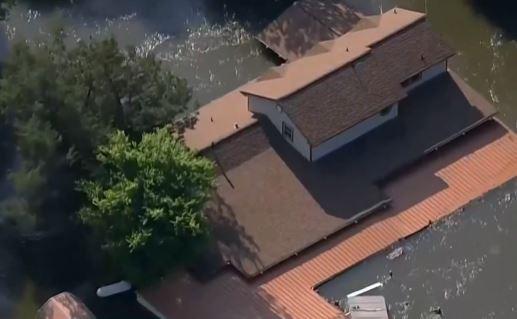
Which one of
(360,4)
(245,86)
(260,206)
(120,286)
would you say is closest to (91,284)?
(120,286)

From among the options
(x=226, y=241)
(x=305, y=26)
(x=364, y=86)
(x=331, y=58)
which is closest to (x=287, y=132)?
(x=364, y=86)

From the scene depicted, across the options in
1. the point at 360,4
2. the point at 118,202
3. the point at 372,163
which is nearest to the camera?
the point at 118,202

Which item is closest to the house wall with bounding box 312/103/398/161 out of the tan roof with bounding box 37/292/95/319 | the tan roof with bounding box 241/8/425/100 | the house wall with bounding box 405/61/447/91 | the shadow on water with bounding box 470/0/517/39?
the house wall with bounding box 405/61/447/91

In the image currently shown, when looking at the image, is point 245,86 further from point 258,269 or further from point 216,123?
point 258,269

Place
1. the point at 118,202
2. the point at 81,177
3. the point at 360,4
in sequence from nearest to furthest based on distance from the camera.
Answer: the point at 118,202 < the point at 81,177 < the point at 360,4

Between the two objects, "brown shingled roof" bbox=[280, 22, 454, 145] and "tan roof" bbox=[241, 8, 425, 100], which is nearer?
"brown shingled roof" bbox=[280, 22, 454, 145]

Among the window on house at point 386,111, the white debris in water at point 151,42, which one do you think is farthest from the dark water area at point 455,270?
the white debris in water at point 151,42

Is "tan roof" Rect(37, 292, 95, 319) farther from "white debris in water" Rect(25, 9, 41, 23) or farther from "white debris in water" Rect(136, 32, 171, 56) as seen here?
"white debris in water" Rect(25, 9, 41, 23)
